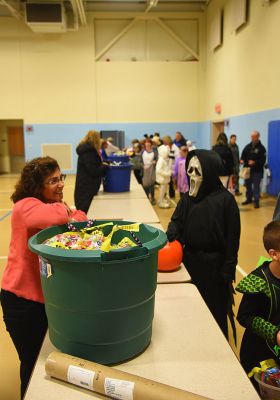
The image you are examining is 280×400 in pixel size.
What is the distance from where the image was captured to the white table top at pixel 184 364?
3.97 feet

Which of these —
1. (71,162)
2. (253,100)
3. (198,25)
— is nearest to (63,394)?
(253,100)

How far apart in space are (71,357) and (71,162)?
1463cm

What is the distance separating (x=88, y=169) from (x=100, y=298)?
3.66m

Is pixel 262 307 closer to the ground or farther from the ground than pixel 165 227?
farther from the ground

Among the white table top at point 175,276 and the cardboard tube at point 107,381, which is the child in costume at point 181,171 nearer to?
the white table top at point 175,276

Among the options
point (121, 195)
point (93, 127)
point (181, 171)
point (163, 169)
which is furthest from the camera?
point (93, 127)

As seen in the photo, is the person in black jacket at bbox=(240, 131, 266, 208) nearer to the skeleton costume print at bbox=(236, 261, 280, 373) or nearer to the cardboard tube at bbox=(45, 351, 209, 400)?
the skeleton costume print at bbox=(236, 261, 280, 373)

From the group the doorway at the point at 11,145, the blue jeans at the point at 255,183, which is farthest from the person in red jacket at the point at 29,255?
the doorway at the point at 11,145

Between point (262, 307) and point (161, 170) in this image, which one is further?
→ point (161, 170)

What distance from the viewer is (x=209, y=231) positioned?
237 cm

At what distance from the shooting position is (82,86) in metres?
14.9

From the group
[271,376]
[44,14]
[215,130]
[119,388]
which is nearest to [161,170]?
[215,130]

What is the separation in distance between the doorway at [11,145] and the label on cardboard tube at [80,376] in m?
16.0

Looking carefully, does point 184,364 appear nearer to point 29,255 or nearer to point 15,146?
point 29,255
